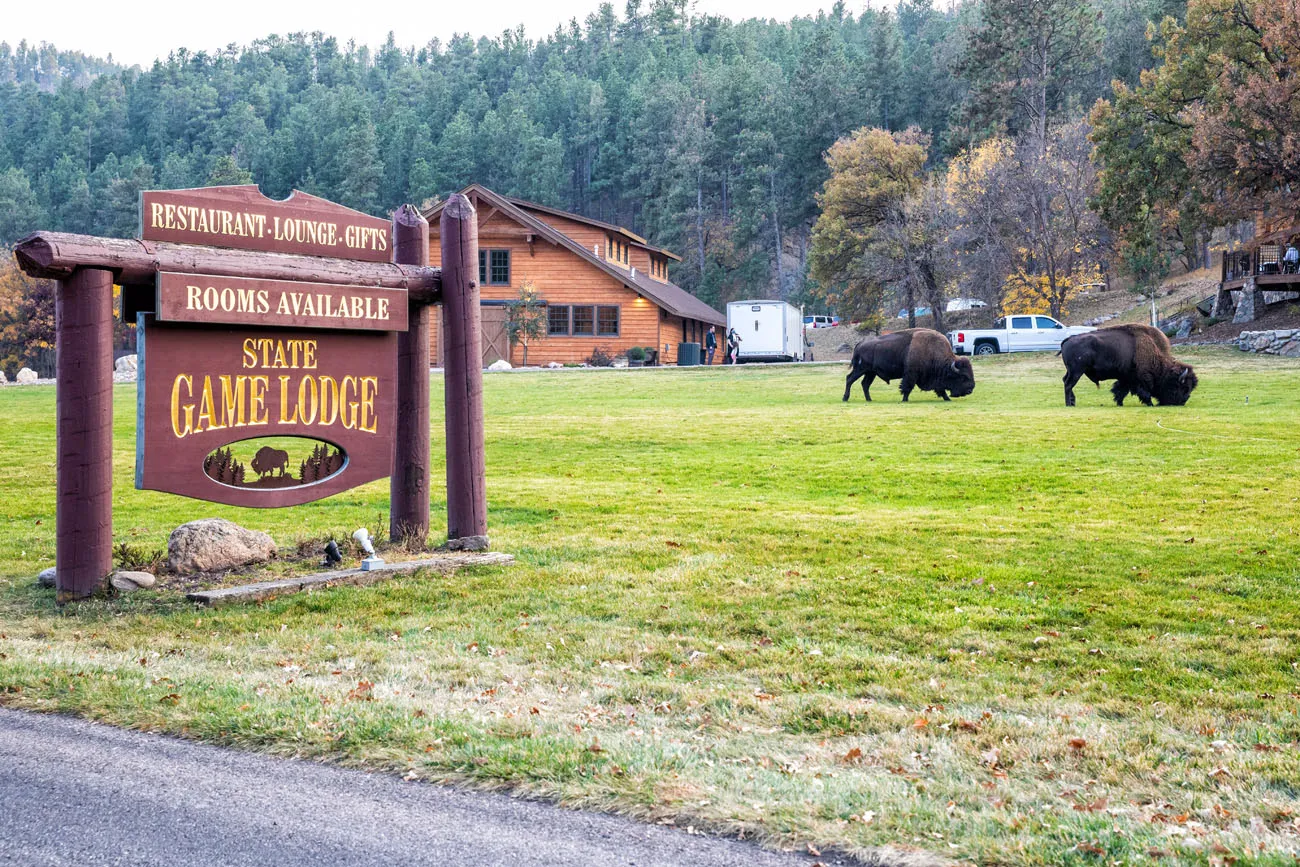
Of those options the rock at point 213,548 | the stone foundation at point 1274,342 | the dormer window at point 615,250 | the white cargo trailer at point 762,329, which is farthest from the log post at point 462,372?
the dormer window at point 615,250

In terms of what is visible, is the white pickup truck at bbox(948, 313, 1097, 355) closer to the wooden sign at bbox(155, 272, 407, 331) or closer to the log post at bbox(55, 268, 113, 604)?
the wooden sign at bbox(155, 272, 407, 331)

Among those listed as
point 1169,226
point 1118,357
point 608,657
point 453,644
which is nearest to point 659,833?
point 608,657

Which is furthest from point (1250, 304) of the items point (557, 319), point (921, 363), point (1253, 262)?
point (557, 319)

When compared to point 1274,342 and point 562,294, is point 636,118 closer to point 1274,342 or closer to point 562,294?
point 562,294

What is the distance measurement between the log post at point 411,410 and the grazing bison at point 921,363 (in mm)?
20779

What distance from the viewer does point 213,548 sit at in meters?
9.59

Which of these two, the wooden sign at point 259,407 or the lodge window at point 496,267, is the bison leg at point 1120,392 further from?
the lodge window at point 496,267

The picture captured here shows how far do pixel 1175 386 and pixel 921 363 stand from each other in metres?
6.26

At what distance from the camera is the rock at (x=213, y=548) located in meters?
9.47

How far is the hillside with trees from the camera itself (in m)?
77.2

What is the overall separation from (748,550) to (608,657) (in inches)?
152

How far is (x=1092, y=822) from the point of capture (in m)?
4.34

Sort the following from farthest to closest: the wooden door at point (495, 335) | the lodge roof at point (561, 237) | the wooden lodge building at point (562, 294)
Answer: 1. the wooden door at point (495, 335)
2. the wooden lodge building at point (562, 294)
3. the lodge roof at point (561, 237)

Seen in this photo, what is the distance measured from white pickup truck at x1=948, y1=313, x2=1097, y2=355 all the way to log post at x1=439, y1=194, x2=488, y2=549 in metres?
39.2
